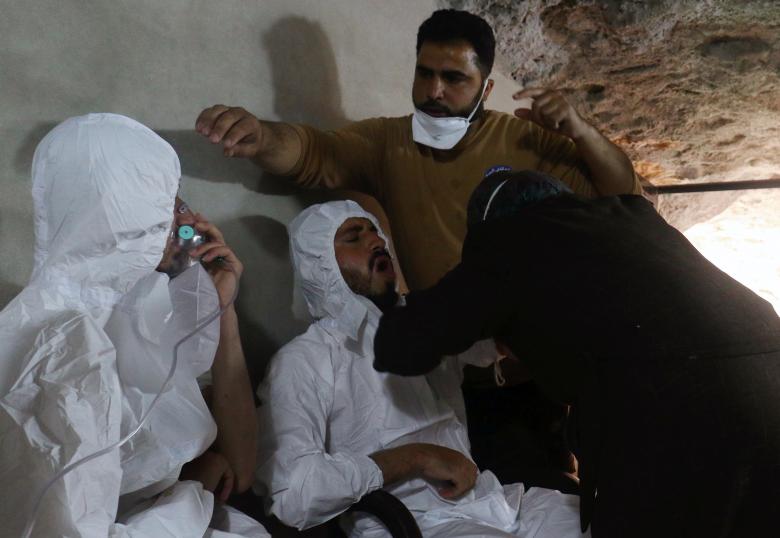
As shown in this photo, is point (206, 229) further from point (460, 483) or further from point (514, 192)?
point (460, 483)

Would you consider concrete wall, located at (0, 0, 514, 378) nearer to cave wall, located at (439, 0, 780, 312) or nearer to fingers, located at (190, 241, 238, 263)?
fingers, located at (190, 241, 238, 263)

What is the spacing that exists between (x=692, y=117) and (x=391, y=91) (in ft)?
5.33

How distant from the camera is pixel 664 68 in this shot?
3.19 metres

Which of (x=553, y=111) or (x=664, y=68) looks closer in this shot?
(x=553, y=111)

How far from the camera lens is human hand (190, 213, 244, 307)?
5.00ft

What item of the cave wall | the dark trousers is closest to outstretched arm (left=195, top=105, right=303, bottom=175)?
the dark trousers

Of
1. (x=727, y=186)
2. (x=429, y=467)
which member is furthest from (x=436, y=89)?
(x=727, y=186)

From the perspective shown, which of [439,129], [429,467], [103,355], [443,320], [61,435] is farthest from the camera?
[439,129]

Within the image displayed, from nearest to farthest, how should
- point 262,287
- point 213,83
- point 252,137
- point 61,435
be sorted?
point 61,435 < point 252,137 < point 213,83 < point 262,287

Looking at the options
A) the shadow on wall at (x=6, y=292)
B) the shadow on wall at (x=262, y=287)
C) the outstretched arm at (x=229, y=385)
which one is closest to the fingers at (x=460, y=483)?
the outstretched arm at (x=229, y=385)

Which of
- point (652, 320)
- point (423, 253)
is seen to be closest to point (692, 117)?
point (423, 253)

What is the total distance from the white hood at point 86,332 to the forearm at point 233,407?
27 cm

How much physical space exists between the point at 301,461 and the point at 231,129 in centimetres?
75

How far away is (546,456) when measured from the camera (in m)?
2.26
